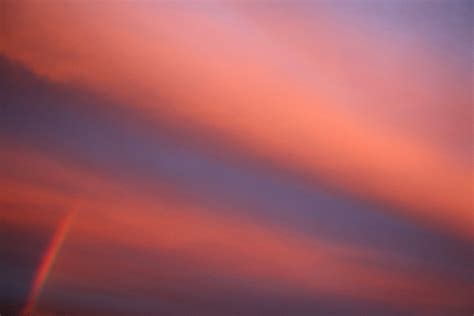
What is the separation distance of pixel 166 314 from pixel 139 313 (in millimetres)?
3183

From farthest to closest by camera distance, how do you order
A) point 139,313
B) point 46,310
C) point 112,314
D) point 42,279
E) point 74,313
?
point 139,313 < point 112,314 < point 74,313 < point 46,310 < point 42,279

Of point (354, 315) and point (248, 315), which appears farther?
point (248, 315)

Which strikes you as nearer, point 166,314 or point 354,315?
point 354,315

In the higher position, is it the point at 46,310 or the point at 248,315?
the point at 248,315

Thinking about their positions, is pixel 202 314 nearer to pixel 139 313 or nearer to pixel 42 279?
pixel 139 313

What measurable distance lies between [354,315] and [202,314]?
15.9 m

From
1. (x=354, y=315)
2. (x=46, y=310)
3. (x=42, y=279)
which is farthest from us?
(x=46, y=310)

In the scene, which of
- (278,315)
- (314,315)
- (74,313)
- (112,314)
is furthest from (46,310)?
(314,315)

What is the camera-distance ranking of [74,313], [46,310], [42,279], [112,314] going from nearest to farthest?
[42,279]
[46,310]
[74,313]
[112,314]

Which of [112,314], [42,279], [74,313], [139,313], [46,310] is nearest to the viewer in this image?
→ [42,279]

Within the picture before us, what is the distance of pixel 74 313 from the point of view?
147 feet

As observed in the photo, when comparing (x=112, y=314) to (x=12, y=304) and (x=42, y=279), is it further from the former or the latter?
(x=42, y=279)

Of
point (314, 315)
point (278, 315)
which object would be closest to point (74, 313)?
point (278, 315)

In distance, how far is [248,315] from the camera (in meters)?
57.2
